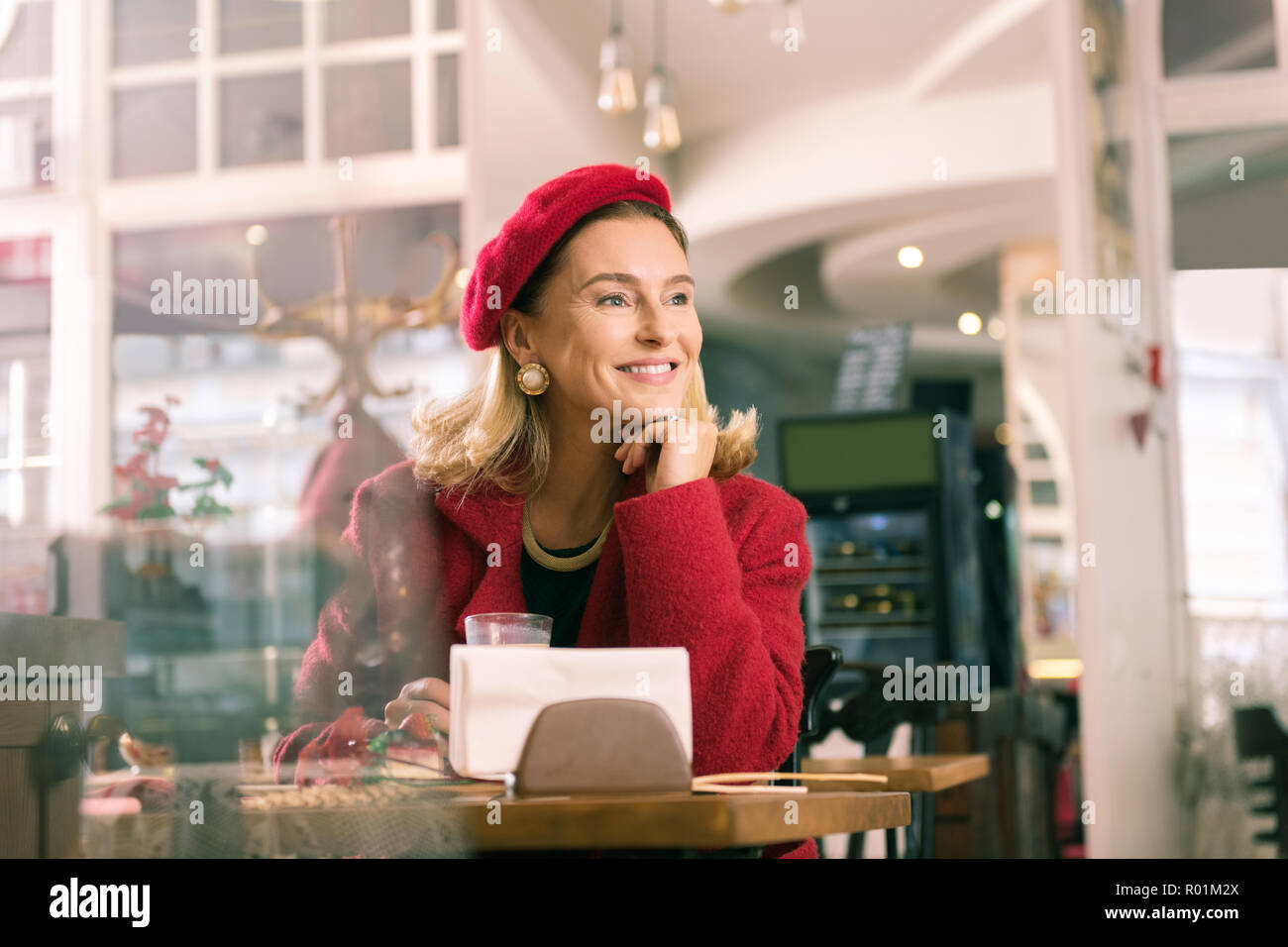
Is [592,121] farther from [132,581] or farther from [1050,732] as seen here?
[132,581]

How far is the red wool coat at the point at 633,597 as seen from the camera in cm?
142

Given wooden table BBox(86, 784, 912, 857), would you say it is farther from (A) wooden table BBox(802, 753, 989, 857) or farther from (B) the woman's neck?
(B) the woman's neck

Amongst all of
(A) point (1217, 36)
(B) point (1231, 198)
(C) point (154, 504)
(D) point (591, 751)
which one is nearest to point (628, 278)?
(D) point (591, 751)

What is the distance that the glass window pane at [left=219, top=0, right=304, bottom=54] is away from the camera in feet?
11.5

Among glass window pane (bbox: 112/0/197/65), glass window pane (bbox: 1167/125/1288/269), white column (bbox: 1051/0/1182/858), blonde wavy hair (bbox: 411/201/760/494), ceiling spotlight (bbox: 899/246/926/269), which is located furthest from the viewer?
ceiling spotlight (bbox: 899/246/926/269)

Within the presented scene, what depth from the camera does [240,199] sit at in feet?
11.7

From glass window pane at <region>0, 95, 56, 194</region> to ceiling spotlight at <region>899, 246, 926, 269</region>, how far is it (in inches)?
223

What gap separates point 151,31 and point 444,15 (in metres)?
0.82

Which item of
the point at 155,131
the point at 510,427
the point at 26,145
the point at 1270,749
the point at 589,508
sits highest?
the point at 155,131

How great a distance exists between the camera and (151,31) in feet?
11.4

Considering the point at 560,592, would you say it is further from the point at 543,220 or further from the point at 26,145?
the point at 26,145

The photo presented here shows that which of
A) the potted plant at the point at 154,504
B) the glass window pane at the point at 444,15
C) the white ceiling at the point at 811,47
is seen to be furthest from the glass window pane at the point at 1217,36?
the potted plant at the point at 154,504

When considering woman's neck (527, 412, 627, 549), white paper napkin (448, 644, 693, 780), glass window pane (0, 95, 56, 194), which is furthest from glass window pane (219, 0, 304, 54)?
white paper napkin (448, 644, 693, 780)
